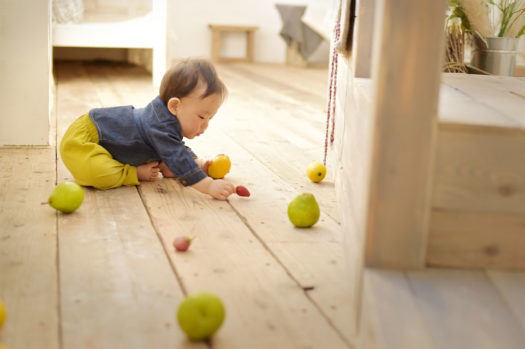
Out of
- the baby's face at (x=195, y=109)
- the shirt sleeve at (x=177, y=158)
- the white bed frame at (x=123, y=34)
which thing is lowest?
the shirt sleeve at (x=177, y=158)

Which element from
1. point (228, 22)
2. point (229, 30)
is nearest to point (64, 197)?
point (229, 30)

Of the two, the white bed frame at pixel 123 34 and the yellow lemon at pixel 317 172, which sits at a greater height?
the white bed frame at pixel 123 34

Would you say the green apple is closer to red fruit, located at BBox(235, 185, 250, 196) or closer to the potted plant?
red fruit, located at BBox(235, 185, 250, 196)

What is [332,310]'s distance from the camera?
109cm

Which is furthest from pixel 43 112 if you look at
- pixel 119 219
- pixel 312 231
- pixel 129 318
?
pixel 129 318

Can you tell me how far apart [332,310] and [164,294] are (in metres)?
0.30

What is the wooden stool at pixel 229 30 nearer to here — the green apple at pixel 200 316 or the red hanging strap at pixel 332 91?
the red hanging strap at pixel 332 91

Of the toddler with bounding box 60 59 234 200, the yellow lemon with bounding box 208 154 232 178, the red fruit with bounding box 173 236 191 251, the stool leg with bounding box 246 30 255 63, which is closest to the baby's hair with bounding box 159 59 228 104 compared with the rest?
the toddler with bounding box 60 59 234 200

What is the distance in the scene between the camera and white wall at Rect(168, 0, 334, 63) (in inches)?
236

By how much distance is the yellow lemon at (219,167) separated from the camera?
1918mm

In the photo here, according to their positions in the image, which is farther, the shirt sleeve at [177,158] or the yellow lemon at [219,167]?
the yellow lemon at [219,167]

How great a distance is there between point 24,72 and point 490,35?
67.9 inches

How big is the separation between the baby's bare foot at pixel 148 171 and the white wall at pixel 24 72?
1.81 ft

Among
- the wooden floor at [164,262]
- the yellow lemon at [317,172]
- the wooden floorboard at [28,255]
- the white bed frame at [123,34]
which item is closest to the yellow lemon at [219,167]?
the wooden floor at [164,262]
